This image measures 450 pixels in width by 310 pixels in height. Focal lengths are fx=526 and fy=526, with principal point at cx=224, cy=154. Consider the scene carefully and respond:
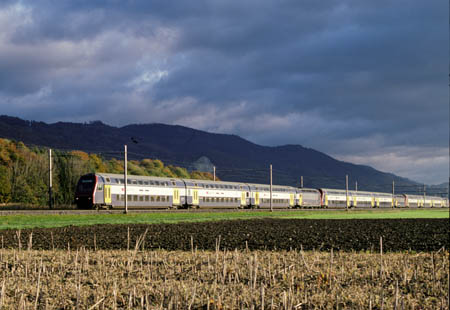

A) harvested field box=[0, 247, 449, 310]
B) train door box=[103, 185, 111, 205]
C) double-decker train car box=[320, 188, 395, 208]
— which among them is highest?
train door box=[103, 185, 111, 205]

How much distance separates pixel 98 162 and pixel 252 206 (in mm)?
42963

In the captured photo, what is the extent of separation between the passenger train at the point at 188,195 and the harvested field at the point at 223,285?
44.0 meters

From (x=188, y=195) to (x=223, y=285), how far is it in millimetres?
63103

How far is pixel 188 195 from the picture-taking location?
7400 centimetres

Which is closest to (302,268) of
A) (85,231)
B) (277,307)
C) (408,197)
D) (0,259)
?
(277,307)

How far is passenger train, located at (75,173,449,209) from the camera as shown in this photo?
198ft

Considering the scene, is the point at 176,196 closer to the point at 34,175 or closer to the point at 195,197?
the point at 195,197

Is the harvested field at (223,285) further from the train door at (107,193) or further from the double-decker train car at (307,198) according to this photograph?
the double-decker train car at (307,198)

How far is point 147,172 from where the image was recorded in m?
140

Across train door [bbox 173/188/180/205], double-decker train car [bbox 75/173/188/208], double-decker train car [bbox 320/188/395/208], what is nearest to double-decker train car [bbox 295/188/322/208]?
double-decker train car [bbox 320/188/395/208]

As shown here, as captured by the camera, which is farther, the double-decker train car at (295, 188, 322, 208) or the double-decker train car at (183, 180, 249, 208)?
the double-decker train car at (295, 188, 322, 208)

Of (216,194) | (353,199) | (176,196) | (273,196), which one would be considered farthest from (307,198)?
(176,196)

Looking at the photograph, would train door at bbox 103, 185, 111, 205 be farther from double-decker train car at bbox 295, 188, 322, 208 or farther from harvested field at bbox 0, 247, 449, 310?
double-decker train car at bbox 295, 188, 322, 208

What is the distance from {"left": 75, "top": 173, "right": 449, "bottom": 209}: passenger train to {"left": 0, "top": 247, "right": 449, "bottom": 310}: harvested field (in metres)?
44.0
